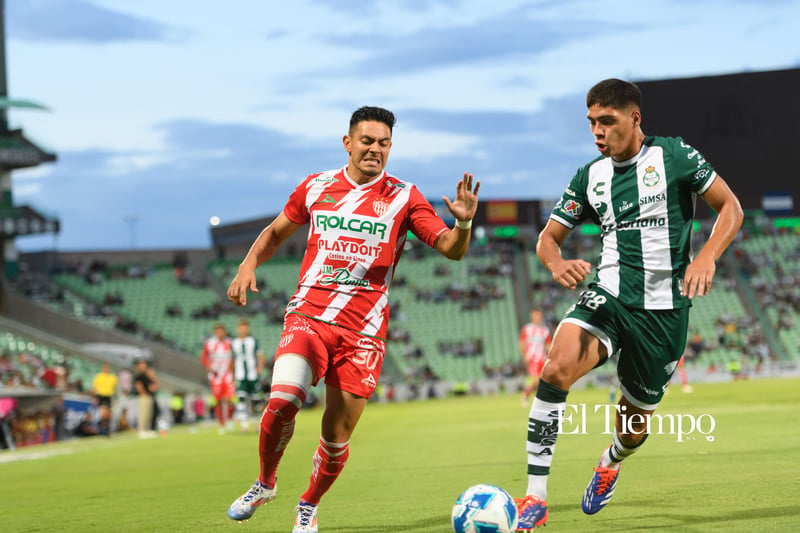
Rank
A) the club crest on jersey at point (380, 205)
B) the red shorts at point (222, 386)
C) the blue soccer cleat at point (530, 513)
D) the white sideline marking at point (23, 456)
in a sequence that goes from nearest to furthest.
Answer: the blue soccer cleat at point (530, 513) < the club crest on jersey at point (380, 205) < the white sideline marking at point (23, 456) < the red shorts at point (222, 386)

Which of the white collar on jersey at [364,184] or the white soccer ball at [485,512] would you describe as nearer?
the white soccer ball at [485,512]

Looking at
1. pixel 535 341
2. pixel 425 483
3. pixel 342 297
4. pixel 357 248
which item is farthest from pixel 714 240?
pixel 535 341

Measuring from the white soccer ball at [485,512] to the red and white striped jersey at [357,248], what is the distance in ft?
4.49

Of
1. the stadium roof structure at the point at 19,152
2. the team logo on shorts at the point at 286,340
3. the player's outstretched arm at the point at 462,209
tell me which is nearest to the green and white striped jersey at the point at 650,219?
the player's outstretched arm at the point at 462,209

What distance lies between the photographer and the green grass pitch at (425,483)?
7.10 meters

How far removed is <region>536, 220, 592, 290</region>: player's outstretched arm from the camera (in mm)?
6277

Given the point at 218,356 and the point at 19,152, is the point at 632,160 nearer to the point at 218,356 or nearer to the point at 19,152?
the point at 218,356

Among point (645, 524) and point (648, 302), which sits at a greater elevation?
point (648, 302)

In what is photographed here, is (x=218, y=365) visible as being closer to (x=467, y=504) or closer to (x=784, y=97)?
(x=467, y=504)

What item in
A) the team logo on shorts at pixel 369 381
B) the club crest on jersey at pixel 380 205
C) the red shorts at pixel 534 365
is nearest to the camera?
the team logo on shorts at pixel 369 381

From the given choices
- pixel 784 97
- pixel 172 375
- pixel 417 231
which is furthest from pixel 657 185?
pixel 172 375

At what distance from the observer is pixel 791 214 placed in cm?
4178

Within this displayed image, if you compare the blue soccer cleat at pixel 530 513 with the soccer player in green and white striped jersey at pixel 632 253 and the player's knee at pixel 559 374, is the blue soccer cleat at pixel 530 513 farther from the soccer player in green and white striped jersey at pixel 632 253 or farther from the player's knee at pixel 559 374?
the player's knee at pixel 559 374

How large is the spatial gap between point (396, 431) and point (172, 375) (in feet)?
94.7
